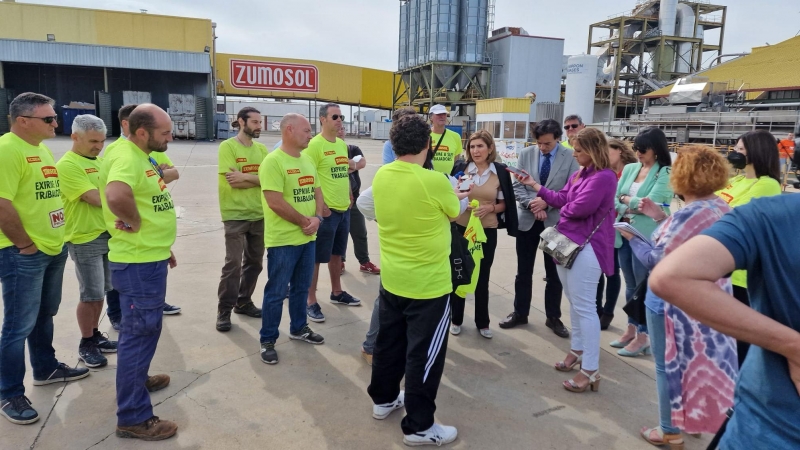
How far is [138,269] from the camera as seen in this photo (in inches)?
→ 113

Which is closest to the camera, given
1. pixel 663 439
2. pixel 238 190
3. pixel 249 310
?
pixel 663 439

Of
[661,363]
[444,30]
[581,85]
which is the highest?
[444,30]

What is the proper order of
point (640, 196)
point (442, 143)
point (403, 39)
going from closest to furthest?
1. point (640, 196)
2. point (442, 143)
3. point (403, 39)

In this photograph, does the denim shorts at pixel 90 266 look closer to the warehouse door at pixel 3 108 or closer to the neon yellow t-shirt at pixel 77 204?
the neon yellow t-shirt at pixel 77 204

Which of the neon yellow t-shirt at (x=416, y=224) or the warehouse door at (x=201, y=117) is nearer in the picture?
the neon yellow t-shirt at (x=416, y=224)

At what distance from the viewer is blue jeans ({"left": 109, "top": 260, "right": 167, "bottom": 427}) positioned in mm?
2855

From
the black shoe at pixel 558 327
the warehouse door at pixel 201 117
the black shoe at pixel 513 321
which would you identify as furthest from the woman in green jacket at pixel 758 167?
the warehouse door at pixel 201 117

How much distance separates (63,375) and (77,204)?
1.25 meters

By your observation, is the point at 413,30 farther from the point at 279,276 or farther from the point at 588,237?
the point at 588,237

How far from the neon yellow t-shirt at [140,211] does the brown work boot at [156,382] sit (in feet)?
3.35

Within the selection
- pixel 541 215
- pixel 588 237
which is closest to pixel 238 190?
pixel 541 215

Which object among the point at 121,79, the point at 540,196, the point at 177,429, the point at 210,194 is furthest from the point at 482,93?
the point at 177,429

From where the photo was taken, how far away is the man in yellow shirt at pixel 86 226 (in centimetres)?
367

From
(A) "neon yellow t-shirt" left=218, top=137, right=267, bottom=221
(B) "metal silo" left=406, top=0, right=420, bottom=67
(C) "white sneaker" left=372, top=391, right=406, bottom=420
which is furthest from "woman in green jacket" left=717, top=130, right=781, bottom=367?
(B) "metal silo" left=406, top=0, right=420, bottom=67
